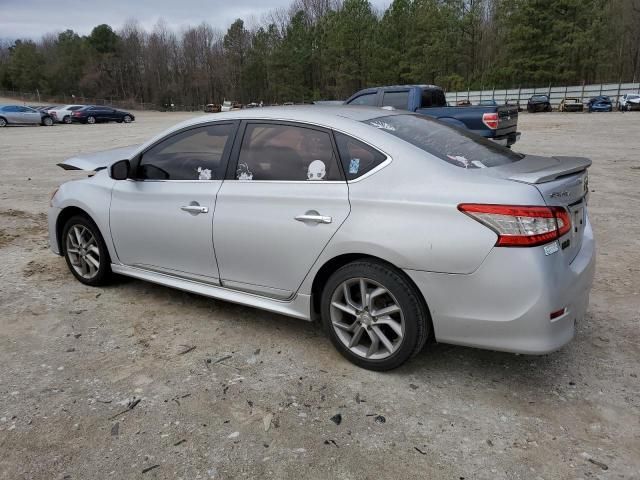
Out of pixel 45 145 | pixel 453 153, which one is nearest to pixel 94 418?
pixel 453 153

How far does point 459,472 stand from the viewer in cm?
242

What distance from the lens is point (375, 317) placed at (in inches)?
125

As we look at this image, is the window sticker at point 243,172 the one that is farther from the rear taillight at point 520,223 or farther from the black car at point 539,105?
the black car at point 539,105

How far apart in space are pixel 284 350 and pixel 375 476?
1.36m

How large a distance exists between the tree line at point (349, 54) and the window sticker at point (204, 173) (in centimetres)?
6210

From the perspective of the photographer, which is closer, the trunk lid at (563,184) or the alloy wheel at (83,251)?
the trunk lid at (563,184)

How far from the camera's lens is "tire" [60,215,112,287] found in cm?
462

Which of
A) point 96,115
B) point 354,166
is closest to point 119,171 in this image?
point 354,166

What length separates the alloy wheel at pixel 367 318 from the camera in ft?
10.2

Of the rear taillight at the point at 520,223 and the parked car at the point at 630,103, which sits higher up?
the parked car at the point at 630,103

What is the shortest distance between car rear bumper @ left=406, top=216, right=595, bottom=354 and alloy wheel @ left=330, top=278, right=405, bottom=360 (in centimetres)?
25

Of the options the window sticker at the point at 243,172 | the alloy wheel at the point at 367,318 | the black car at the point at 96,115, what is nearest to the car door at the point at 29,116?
the black car at the point at 96,115

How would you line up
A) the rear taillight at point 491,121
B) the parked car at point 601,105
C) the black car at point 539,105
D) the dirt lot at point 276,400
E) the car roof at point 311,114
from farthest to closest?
1. the black car at point 539,105
2. the parked car at point 601,105
3. the rear taillight at point 491,121
4. the car roof at point 311,114
5. the dirt lot at point 276,400

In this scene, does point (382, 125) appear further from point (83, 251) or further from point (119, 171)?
point (83, 251)
